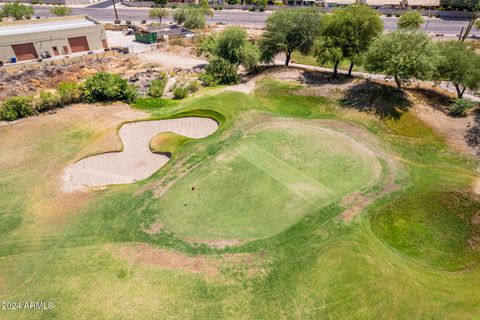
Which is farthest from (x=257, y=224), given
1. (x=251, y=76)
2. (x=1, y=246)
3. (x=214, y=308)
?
(x=251, y=76)

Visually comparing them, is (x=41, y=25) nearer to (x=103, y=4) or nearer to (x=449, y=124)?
(x=103, y=4)

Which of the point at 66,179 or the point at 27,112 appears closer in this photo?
the point at 66,179

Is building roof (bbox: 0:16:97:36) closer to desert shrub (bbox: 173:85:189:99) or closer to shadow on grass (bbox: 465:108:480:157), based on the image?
desert shrub (bbox: 173:85:189:99)

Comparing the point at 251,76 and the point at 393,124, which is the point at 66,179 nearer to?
the point at 251,76

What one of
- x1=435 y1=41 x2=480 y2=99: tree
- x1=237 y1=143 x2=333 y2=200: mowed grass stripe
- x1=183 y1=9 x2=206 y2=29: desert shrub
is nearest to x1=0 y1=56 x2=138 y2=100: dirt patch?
x1=183 y1=9 x2=206 y2=29: desert shrub

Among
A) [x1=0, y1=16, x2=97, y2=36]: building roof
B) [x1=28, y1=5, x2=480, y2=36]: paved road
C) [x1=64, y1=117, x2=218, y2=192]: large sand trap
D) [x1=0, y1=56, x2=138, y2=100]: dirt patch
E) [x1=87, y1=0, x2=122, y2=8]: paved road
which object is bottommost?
[x1=64, y1=117, x2=218, y2=192]: large sand trap

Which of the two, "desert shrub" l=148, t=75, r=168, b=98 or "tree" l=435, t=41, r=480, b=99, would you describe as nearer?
"tree" l=435, t=41, r=480, b=99
